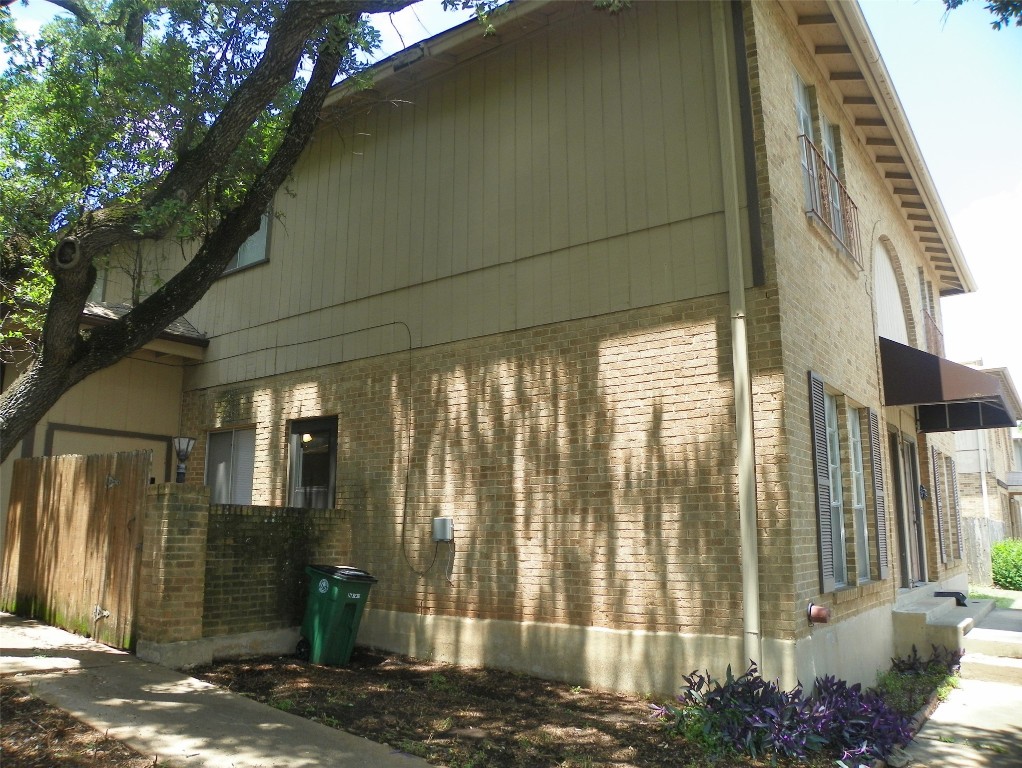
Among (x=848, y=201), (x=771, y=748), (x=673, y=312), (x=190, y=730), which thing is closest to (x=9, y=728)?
(x=190, y=730)

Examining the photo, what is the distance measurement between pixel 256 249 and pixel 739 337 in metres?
7.99

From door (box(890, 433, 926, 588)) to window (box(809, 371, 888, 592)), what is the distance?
213 centimetres

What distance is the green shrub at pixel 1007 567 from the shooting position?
20391mm

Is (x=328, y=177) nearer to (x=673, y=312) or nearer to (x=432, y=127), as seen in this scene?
(x=432, y=127)

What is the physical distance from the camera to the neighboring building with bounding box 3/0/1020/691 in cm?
739

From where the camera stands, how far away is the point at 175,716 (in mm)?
5957

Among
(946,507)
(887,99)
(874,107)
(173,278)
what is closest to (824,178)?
(887,99)

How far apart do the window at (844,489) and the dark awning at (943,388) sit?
73 centimetres

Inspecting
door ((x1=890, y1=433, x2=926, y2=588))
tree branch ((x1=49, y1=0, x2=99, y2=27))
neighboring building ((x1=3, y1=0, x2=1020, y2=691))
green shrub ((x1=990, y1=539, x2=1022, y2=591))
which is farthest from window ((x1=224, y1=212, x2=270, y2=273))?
green shrub ((x1=990, y1=539, x2=1022, y2=591))

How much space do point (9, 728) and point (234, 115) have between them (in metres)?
5.36

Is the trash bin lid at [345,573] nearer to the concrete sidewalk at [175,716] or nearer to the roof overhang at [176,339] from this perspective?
the concrete sidewalk at [175,716]

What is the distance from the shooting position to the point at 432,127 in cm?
1032

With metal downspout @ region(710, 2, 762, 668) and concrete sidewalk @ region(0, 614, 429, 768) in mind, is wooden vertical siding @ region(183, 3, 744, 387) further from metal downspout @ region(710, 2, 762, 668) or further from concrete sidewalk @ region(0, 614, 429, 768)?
concrete sidewalk @ region(0, 614, 429, 768)

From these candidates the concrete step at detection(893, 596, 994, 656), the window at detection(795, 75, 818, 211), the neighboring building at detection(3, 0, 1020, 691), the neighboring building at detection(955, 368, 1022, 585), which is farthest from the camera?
the neighboring building at detection(955, 368, 1022, 585)
